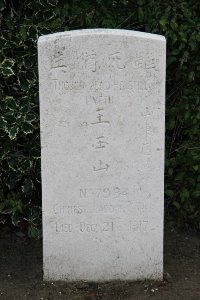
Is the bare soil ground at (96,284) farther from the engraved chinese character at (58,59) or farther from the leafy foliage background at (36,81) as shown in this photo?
the engraved chinese character at (58,59)

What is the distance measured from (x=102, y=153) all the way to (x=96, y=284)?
0.90m

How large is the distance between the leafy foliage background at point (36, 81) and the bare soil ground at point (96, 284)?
214 millimetres

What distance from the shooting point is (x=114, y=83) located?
3588 millimetres

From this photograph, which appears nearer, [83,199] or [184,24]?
[83,199]

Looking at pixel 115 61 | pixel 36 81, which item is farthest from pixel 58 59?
pixel 36 81

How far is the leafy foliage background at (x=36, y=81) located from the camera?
14.1ft

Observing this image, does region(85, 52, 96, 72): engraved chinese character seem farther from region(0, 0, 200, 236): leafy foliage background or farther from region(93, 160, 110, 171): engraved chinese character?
region(0, 0, 200, 236): leafy foliage background

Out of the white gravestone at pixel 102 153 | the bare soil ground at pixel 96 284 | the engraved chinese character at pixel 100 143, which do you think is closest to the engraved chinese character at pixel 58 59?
the white gravestone at pixel 102 153

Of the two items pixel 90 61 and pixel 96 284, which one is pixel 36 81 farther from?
pixel 96 284

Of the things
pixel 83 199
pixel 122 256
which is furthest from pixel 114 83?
pixel 122 256

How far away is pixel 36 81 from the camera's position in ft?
14.8

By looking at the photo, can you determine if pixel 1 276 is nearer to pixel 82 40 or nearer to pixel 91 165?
pixel 91 165

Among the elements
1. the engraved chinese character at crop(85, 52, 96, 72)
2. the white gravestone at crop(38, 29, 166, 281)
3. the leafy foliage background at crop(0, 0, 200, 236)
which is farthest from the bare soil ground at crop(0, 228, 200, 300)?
the engraved chinese character at crop(85, 52, 96, 72)

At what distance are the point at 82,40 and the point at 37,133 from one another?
1266 millimetres
